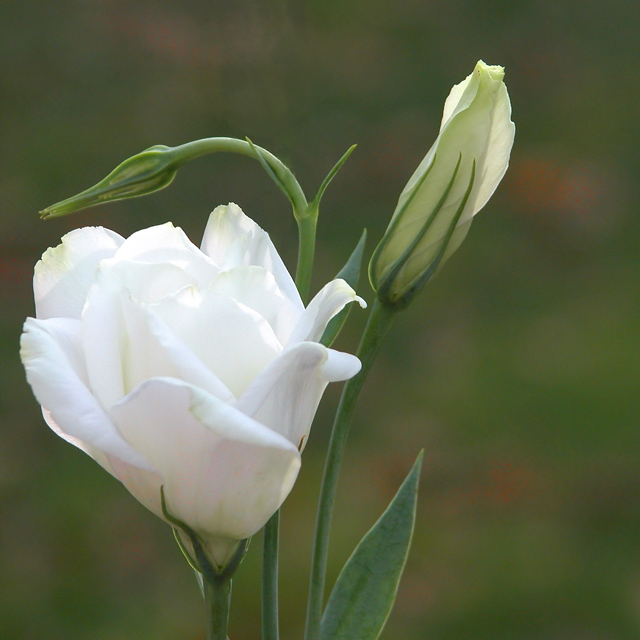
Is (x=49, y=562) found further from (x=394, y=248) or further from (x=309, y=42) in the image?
(x=309, y=42)

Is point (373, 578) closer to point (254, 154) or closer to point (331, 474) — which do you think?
point (331, 474)

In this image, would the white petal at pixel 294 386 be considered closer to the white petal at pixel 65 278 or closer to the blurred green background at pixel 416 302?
the white petal at pixel 65 278

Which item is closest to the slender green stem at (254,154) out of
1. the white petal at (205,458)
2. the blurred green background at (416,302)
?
the white petal at (205,458)

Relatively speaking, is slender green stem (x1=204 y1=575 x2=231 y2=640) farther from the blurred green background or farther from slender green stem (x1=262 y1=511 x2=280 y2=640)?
the blurred green background

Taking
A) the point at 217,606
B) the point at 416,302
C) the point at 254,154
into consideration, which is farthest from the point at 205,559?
the point at 416,302

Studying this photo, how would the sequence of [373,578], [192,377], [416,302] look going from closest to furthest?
[192,377]
[373,578]
[416,302]

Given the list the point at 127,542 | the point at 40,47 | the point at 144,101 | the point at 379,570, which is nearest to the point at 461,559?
the point at 127,542
